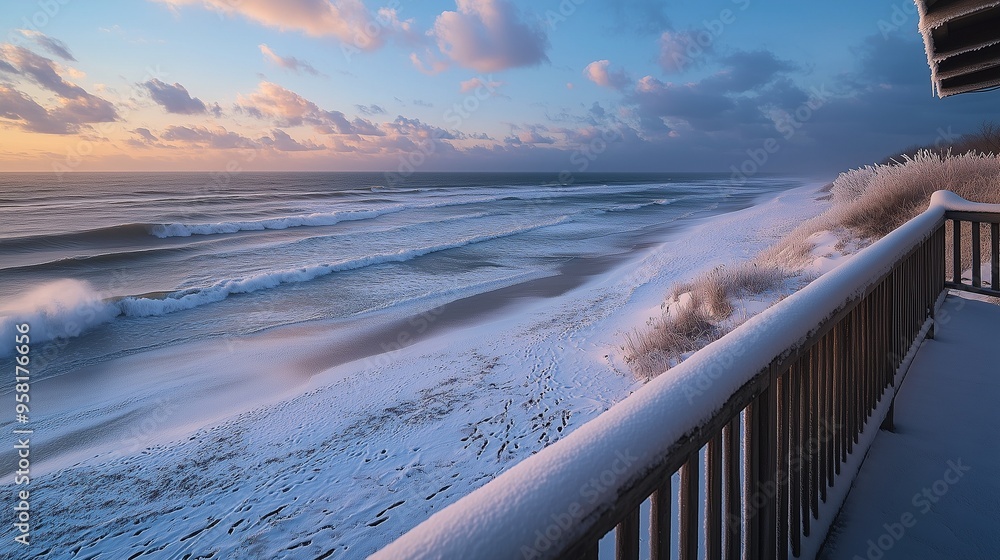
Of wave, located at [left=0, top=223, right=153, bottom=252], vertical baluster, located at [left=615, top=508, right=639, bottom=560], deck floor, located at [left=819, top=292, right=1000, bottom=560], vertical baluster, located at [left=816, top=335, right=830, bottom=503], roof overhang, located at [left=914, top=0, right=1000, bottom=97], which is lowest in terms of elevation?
deck floor, located at [left=819, top=292, right=1000, bottom=560]

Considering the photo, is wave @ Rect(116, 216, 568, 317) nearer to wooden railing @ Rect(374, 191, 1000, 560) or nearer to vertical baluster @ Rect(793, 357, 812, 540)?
wooden railing @ Rect(374, 191, 1000, 560)

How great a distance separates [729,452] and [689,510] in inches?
11.3

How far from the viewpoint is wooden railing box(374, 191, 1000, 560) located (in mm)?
798

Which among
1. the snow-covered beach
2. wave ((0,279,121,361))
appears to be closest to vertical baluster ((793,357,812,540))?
the snow-covered beach

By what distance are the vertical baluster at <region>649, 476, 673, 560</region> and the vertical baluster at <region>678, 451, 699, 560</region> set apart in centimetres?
8

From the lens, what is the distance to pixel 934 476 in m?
2.97

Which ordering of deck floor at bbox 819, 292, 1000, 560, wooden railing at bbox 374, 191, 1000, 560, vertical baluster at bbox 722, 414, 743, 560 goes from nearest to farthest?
1. wooden railing at bbox 374, 191, 1000, 560
2. vertical baluster at bbox 722, 414, 743, 560
3. deck floor at bbox 819, 292, 1000, 560

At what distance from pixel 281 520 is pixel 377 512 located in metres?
0.82

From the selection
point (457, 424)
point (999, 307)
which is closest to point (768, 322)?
point (457, 424)

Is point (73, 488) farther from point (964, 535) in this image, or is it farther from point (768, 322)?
point (964, 535)

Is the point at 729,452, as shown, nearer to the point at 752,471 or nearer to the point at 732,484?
the point at 732,484

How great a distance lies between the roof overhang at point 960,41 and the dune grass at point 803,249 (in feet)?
11.2

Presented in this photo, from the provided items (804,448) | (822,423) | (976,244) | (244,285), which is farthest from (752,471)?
(244,285)

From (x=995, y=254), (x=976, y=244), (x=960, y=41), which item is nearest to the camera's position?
(x=960, y=41)
